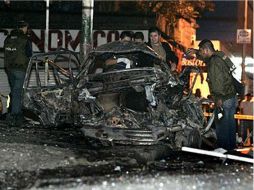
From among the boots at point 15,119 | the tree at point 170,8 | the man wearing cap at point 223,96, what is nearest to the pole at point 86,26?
the boots at point 15,119

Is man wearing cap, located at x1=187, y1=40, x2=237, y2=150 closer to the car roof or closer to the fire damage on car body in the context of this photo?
the fire damage on car body

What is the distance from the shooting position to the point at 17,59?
1050 centimetres

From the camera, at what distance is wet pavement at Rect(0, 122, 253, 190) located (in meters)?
5.41

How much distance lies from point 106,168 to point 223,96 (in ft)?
9.17

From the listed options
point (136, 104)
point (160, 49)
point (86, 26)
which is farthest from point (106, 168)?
point (86, 26)

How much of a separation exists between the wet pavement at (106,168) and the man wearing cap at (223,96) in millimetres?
1089

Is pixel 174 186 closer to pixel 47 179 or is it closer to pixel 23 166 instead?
pixel 47 179

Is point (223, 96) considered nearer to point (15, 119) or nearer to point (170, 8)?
point (15, 119)

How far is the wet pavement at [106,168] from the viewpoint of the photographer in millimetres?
5414

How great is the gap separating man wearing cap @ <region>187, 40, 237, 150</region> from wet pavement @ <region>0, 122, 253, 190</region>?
1089 millimetres

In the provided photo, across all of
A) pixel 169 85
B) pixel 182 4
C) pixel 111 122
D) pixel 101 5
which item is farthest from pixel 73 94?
pixel 182 4

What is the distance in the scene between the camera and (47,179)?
18.0 ft

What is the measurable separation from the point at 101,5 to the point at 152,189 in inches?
469

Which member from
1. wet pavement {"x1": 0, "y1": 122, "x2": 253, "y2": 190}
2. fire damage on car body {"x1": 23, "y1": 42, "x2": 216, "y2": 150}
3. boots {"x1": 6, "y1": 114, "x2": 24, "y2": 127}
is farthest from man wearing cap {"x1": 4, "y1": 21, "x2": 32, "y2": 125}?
wet pavement {"x1": 0, "y1": 122, "x2": 253, "y2": 190}
